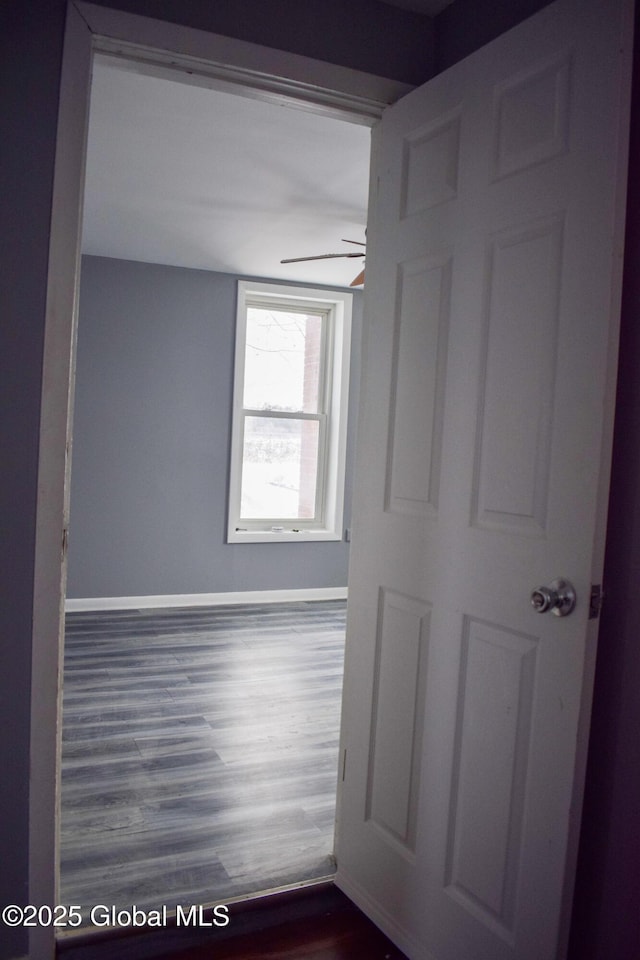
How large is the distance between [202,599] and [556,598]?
4492 millimetres

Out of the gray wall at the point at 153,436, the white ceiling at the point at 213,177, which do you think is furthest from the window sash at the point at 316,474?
the white ceiling at the point at 213,177

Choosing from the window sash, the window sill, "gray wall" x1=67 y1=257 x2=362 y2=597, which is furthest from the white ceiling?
the window sill

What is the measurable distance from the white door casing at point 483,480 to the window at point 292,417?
382 centimetres

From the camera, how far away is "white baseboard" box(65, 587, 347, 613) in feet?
17.4

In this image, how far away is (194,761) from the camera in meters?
2.89

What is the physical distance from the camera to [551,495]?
1442 mm

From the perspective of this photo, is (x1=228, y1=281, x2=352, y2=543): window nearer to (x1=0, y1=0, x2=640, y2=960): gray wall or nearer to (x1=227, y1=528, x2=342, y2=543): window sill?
(x1=227, y1=528, x2=342, y2=543): window sill

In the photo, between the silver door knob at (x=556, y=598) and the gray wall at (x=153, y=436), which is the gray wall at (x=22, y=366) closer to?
the silver door knob at (x=556, y=598)

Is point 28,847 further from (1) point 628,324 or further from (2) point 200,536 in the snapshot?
(2) point 200,536

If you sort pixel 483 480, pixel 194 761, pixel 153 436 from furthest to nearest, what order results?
1. pixel 153 436
2. pixel 194 761
3. pixel 483 480

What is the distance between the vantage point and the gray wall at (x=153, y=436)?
5.27 m

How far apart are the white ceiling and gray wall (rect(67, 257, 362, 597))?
30 centimetres

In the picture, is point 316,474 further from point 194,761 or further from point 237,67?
point 237,67

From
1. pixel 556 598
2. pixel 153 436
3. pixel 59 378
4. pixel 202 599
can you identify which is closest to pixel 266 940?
pixel 556 598
